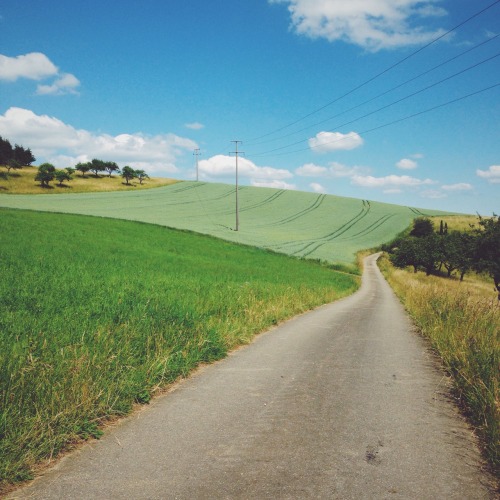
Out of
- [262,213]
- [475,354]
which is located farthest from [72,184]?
[475,354]

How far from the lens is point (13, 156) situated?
318 ft

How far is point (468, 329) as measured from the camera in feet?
26.3

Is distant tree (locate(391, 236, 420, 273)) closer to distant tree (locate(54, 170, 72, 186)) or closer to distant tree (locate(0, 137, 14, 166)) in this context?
distant tree (locate(54, 170, 72, 186))

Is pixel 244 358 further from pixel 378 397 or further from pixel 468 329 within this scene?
pixel 468 329

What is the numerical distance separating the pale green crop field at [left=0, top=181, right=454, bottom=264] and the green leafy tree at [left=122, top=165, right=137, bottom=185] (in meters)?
12.7

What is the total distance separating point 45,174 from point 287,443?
90.2 meters

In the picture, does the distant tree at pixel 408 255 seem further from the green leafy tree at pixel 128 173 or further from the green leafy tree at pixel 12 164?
the green leafy tree at pixel 12 164

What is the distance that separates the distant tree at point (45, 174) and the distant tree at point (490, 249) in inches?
3277

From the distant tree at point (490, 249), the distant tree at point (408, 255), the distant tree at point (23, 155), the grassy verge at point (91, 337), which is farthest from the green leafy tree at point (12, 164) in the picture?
the distant tree at point (490, 249)

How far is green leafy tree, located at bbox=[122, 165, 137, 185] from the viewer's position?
3879 inches

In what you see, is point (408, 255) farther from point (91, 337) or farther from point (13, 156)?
point (13, 156)

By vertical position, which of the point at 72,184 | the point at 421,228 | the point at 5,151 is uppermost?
the point at 5,151

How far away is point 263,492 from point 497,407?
3.16m

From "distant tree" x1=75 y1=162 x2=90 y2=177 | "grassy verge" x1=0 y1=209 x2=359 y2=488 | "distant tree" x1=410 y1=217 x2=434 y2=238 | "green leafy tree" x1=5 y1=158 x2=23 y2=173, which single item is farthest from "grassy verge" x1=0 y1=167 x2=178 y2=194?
"grassy verge" x1=0 y1=209 x2=359 y2=488
